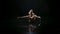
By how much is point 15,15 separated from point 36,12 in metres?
0.14

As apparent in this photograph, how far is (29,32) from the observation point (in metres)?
0.97

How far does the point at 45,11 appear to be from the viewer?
3.52ft

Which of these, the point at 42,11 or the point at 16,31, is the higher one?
the point at 42,11

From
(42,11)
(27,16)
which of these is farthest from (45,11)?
(27,16)

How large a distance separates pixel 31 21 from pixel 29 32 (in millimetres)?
94

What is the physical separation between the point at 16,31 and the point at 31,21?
0.42 ft

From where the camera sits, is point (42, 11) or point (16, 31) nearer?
point (16, 31)

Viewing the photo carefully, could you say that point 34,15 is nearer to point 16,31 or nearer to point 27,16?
point 27,16

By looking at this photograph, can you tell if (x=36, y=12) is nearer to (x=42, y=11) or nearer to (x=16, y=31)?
(x=42, y=11)

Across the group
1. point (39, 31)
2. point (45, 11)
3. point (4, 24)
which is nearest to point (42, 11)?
point (45, 11)

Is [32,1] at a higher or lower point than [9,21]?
higher

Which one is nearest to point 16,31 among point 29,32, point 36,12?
point 29,32

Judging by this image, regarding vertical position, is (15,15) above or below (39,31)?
above

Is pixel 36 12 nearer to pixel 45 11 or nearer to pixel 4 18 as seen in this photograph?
pixel 45 11
